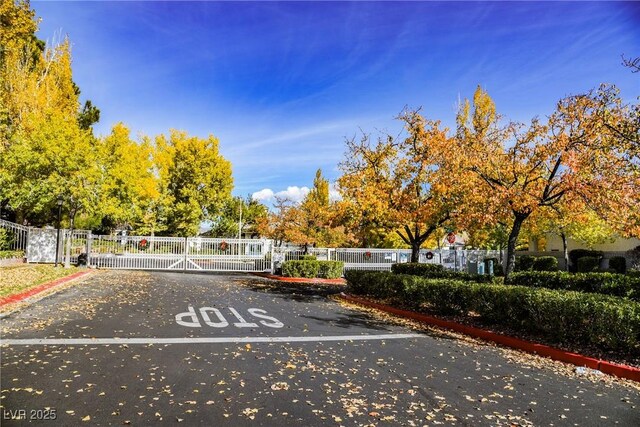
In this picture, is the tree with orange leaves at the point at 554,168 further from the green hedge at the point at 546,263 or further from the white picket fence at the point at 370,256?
the green hedge at the point at 546,263

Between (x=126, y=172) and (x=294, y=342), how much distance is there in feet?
71.5

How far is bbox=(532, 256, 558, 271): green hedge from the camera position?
29.5 m

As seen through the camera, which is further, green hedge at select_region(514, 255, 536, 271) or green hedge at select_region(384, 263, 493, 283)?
green hedge at select_region(514, 255, 536, 271)

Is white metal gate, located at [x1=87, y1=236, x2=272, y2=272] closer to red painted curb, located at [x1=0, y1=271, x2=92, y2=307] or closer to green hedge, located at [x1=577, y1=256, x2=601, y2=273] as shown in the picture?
red painted curb, located at [x1=0, y1=271, x2=92, y2=307]

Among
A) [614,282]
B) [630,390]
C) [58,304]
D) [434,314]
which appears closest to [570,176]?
[434,314]

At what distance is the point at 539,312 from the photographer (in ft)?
27.3

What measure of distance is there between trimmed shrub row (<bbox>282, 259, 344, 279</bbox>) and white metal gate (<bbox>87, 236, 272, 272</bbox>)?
3615mm

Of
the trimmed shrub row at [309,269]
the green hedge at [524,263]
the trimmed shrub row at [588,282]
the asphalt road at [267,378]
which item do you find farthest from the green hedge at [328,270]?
the green hedge at [524,263]

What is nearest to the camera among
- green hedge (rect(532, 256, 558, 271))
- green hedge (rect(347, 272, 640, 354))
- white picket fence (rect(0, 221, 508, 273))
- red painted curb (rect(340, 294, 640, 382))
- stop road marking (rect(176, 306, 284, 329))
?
red painted curb (rect(340, 294, 640, 382))

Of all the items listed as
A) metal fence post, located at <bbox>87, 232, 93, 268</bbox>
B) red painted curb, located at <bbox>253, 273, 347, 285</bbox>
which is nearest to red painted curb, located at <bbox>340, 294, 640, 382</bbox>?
red painted curb, located at <bbox>253, 273, 347, 285</bbox>

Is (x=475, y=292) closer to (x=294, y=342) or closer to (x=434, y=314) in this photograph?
(x=434, y=314)

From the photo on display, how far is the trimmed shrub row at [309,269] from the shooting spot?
75.9ft

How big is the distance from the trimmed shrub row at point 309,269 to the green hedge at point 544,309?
1103 centimetres

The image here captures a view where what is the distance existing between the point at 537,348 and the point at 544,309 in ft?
2.76
